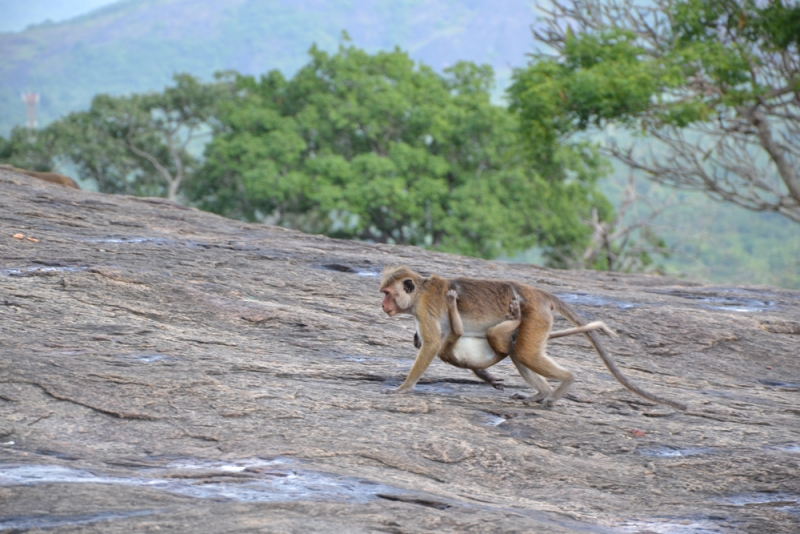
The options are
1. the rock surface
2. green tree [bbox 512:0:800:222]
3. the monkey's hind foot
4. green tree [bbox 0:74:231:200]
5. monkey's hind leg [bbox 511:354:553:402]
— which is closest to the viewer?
the rock surface

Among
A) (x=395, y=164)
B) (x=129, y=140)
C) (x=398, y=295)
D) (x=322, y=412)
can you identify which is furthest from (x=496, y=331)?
(x=129, y=140)

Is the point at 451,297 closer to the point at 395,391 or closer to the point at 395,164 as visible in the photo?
the point at 395,391

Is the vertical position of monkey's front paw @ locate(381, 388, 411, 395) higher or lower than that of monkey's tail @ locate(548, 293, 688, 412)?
lower

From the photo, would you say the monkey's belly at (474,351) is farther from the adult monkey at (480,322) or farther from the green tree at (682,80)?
the green tree at (682,80)

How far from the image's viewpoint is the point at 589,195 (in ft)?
92.9

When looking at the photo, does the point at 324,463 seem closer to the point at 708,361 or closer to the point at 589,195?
the point at 708,361

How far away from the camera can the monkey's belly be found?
590 cm

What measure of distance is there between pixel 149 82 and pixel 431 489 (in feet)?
529

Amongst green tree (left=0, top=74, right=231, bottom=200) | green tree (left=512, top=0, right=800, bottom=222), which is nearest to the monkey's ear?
green tree (left=512, top=0, right=800, bottom=222)

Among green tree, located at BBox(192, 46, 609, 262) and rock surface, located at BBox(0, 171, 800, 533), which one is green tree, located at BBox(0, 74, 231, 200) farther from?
rock surface, located at BBox(0, 171, 800, 533)

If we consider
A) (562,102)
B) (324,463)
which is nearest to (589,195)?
(562,102)

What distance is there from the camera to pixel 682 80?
17141 millimetres

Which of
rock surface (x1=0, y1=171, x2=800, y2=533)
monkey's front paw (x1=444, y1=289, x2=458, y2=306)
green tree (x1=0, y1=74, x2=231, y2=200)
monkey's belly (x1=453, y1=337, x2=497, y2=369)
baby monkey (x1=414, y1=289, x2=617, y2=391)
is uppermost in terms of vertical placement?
green tree (x1=0, y1=74, x2=231, y2=200)

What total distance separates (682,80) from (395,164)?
1164 cm
